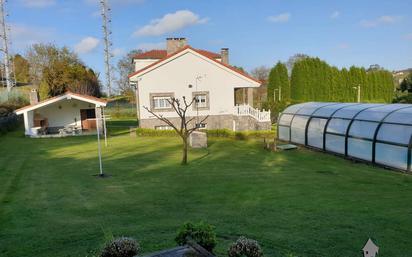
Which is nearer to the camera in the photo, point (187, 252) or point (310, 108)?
point (187, 252)

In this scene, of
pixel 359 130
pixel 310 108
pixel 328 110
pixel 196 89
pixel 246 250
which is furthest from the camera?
pixel 196 89

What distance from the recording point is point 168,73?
25.6m

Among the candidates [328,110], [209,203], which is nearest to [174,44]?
[328,110]

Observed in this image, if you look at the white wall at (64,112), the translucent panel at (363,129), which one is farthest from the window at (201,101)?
the translucent panel at (363,129)

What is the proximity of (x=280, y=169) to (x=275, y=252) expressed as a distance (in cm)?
750

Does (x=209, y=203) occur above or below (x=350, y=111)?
below

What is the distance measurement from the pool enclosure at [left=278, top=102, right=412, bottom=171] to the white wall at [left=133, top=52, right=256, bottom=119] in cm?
761

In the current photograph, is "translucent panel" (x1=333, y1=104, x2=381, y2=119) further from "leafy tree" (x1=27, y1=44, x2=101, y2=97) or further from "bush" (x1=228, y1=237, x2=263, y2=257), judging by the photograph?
"leafy tree" (x1=27, y1=44, x2=101, y2=97)

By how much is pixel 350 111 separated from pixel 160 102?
14511 millimetres

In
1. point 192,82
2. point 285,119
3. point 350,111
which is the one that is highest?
point 192,82

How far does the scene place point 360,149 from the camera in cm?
1422

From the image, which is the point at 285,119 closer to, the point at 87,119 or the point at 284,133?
the point at 284,133

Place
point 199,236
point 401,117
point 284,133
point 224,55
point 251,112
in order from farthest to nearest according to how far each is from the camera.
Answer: point 224,55 → point 251,112 → point 284,133 → point 401,117 → point 199,236

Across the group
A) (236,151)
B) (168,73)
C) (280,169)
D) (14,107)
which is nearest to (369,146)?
(280,169)
